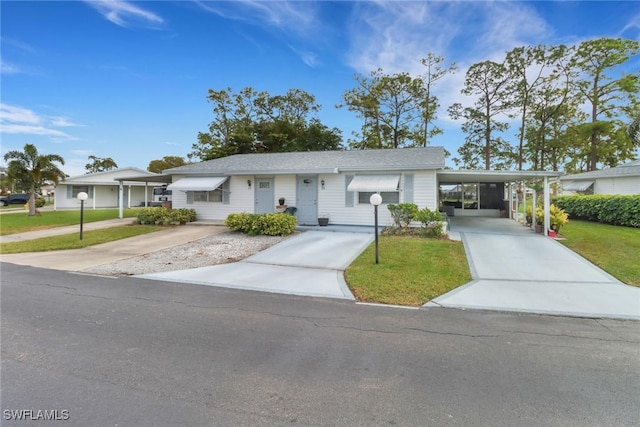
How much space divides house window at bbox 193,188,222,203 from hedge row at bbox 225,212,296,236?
13.3 ft

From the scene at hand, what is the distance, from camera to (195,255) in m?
9.34

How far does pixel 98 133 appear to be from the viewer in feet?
78.6

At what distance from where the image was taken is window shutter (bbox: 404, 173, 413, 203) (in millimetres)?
13227

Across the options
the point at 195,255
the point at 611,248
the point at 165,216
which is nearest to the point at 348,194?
the point at 195,255

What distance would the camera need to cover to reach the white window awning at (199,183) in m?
15.1

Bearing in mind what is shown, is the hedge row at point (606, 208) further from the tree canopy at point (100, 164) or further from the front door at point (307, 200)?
the tree canopy at point (100, 164)

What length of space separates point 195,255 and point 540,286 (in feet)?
28.8

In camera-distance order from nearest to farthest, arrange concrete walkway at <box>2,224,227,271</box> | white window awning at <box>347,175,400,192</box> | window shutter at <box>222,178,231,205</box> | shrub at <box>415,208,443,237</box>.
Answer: concrete walkway at <box>2,224,227,271</box>
shrub at <box>415,208,443,237</box>
white window awning at <box>347,175,400,192</box>
window shutter at <box>222,178,231,205</box>

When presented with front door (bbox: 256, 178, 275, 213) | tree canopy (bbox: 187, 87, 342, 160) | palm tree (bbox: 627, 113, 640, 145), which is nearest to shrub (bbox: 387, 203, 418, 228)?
front door (bbox: 256, 178, 275, 213)

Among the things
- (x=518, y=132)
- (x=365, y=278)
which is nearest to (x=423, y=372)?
(x=365, y=278)

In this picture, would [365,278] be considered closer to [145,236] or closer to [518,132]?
[145,236]

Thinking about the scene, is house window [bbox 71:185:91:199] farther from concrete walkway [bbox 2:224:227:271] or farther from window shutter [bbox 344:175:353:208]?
window shutter [bbox 344:175:353:208]

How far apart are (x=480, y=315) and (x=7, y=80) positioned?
18.9m

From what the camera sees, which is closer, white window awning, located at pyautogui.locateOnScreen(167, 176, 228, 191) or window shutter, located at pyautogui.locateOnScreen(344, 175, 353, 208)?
window shutter, located at pyautogui.locateOnScreen(344, 175, 353, 208)
